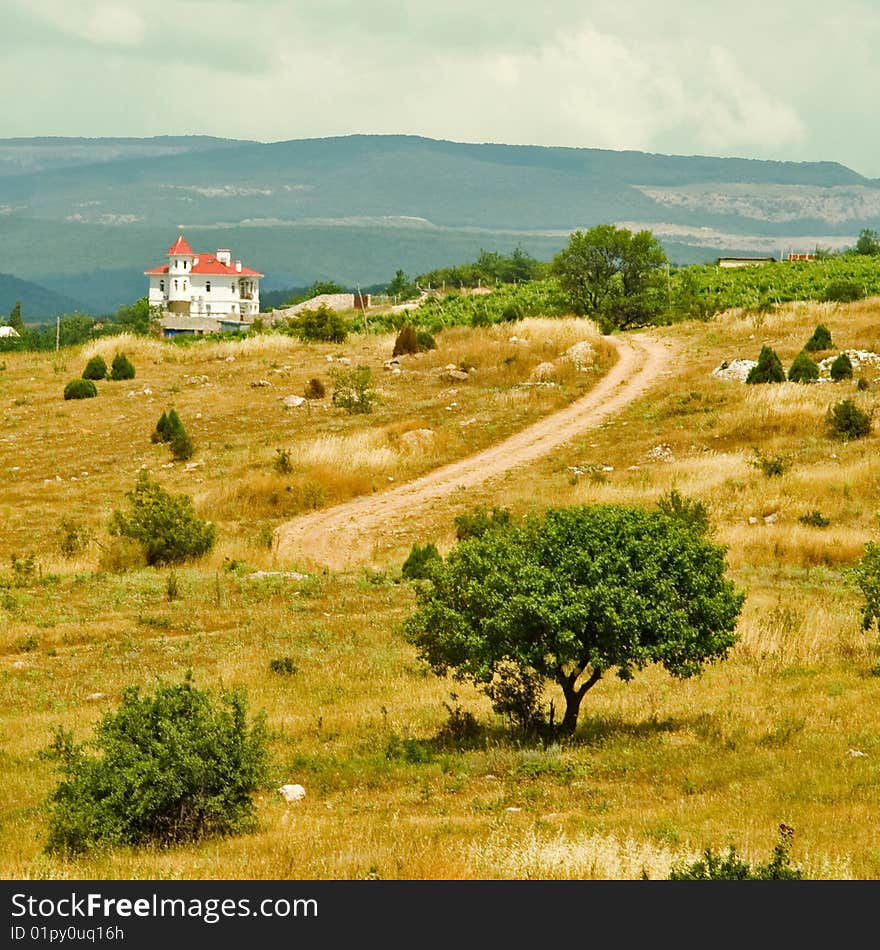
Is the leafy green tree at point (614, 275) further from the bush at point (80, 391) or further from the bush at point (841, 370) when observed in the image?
the bush at point (80, 391)

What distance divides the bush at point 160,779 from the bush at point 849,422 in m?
24.2

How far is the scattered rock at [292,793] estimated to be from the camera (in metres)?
12.5

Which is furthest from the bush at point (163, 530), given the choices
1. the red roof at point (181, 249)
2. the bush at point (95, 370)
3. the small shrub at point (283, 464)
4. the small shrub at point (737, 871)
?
the red roof at point (181, 249)

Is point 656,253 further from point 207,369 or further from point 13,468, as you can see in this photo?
point 13,468

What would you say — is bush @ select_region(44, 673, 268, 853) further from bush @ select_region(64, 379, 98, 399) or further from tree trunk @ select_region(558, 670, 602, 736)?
bush @ select_region(64, 379, 98, 399)

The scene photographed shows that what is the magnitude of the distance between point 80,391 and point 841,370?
85.8ft

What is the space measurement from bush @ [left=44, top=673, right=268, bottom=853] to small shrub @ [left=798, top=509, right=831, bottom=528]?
17227mm

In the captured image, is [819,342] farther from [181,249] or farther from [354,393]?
[181,249]

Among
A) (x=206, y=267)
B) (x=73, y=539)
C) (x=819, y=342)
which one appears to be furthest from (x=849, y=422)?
(x=206, y=267)

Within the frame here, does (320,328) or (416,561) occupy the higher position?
Answer: (320,328)

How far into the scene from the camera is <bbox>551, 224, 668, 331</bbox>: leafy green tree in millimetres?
59469

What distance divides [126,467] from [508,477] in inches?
438

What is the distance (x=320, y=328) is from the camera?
5753cm

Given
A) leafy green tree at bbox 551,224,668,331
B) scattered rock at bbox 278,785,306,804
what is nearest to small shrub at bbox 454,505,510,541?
scattered rock at bbox 278,785,306,804
